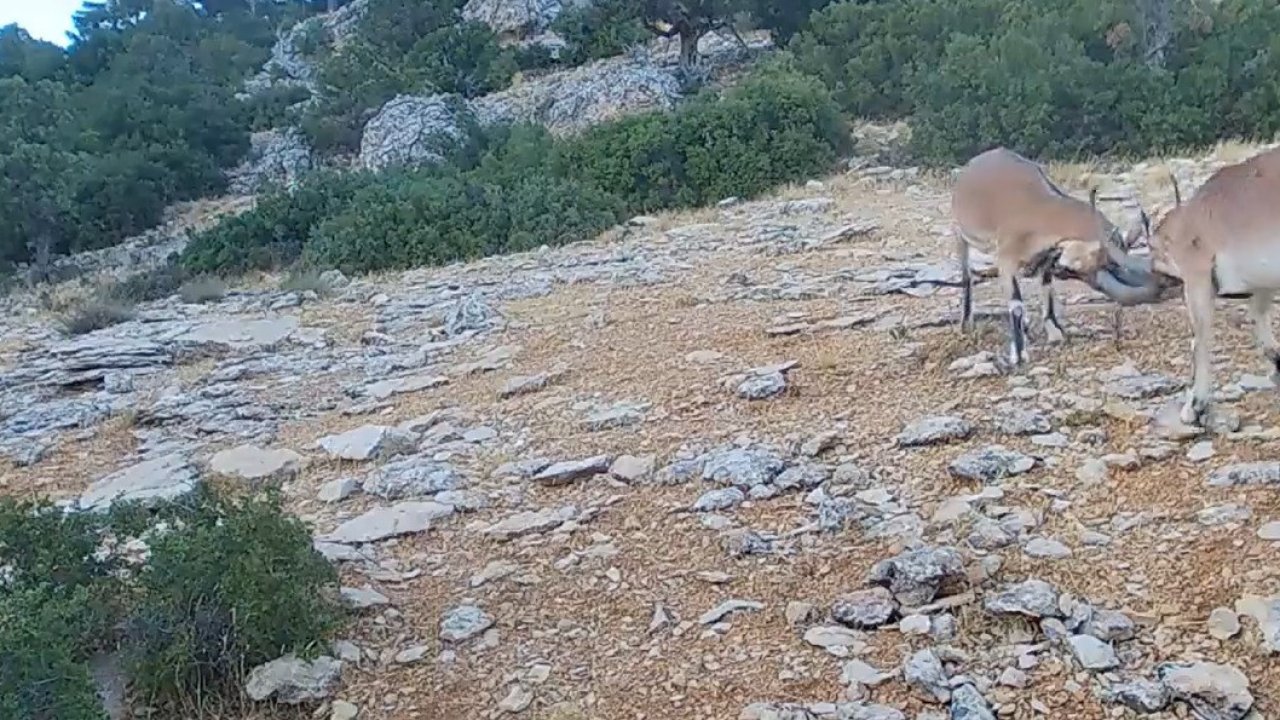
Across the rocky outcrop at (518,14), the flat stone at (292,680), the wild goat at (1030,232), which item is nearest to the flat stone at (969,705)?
the flat stone at (292,680)

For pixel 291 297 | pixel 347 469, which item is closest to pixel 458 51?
pixel 291 297

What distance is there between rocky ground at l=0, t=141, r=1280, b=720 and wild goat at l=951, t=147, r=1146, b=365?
0.32 meters

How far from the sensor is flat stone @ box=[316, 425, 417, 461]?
6.52 metres

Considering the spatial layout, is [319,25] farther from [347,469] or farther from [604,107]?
[347,469]

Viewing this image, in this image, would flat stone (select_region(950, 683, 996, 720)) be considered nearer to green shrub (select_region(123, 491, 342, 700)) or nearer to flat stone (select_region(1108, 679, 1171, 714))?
flat stone (select_region(1108, 679, 1171, 714))

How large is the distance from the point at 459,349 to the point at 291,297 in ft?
14.7

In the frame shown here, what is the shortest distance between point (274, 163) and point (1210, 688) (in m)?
29.1

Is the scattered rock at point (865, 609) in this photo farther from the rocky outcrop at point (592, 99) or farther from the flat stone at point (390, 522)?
the rocky outcrop at point (592, 99)

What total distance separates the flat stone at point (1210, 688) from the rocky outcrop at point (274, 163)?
26338 mm

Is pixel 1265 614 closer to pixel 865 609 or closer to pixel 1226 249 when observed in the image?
pixel 865 609

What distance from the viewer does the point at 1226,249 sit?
472cm

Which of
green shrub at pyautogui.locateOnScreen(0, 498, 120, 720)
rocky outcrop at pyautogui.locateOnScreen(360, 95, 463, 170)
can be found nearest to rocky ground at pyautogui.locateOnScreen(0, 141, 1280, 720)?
green shrub at pyautogui.locateOnScreen(0, 498, 120, 720)

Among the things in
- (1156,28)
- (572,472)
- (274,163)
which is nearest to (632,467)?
(572,472)

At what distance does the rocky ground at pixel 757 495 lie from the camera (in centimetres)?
374
